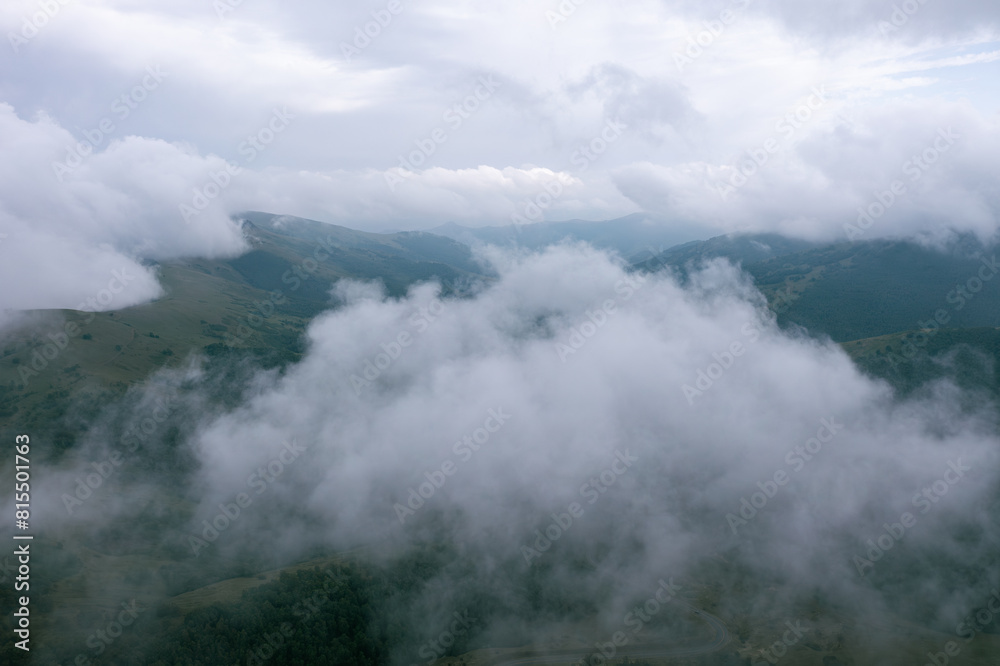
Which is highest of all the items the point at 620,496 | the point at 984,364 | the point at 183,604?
the point at 984,364

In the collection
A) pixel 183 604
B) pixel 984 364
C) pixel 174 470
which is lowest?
pixel 183 604

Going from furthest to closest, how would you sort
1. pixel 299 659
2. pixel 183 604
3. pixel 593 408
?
pixel 593 408 → pixel 183 604 → pixel 299 659

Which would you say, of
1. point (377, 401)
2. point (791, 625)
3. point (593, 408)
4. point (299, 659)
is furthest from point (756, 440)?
point (299, 659)

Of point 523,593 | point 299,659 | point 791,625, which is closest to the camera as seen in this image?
point 299,659

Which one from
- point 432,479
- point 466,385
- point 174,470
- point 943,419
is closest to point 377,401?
point 466,385

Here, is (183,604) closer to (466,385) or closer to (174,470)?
(174,470)

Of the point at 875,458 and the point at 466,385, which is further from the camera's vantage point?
the point at 466,385

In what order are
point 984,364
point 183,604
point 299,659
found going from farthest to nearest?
point 984,364 < point 183,604 < point 299,659

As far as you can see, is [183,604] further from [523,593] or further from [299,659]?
[523,593]

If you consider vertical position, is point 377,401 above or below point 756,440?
above
